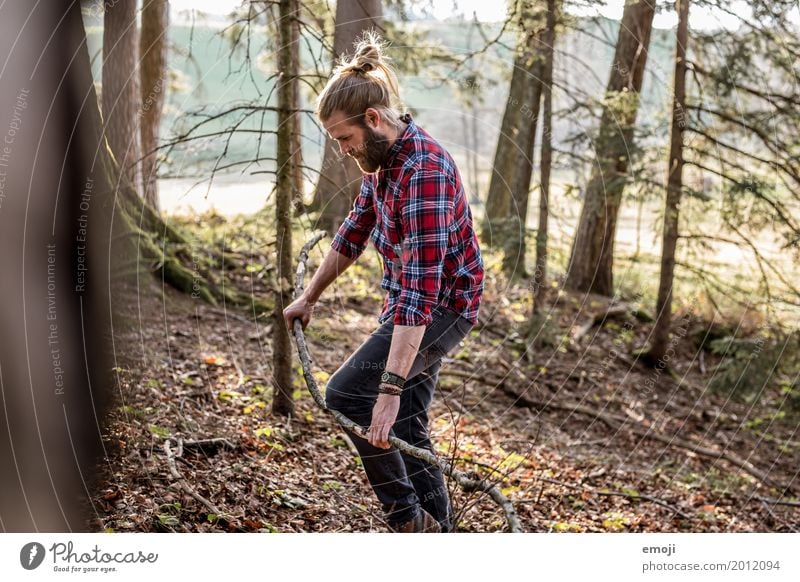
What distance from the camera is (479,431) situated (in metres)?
5.23

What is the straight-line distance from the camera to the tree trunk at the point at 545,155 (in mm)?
6020

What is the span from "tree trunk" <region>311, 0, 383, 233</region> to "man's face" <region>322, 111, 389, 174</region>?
5.47 ft

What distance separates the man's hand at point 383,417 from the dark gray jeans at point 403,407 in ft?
0.54

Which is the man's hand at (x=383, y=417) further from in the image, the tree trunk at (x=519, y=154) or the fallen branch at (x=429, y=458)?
the tree trunk at (x=519, y=154)

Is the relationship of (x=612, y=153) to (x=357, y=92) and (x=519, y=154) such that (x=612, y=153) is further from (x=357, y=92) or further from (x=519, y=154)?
(x=357, y=92)

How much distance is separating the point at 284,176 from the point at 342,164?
1020mm

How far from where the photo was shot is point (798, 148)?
7.00 m

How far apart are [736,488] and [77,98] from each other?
15.7 ft

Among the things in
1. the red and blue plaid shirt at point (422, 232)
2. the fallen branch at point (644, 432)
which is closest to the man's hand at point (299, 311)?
the red and blue plaid shirt at point (422, 232)

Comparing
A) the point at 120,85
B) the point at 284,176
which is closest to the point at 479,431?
the point at 284,176

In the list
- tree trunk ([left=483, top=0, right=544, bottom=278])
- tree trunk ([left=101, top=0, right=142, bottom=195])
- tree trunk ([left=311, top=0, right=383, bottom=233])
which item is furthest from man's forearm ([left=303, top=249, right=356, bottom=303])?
tree trunk ([left=483, top=0, right=544, bottom=278])

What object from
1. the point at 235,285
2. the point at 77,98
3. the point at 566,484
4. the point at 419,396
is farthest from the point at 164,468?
the point at 235,285

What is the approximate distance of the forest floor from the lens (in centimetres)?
368
